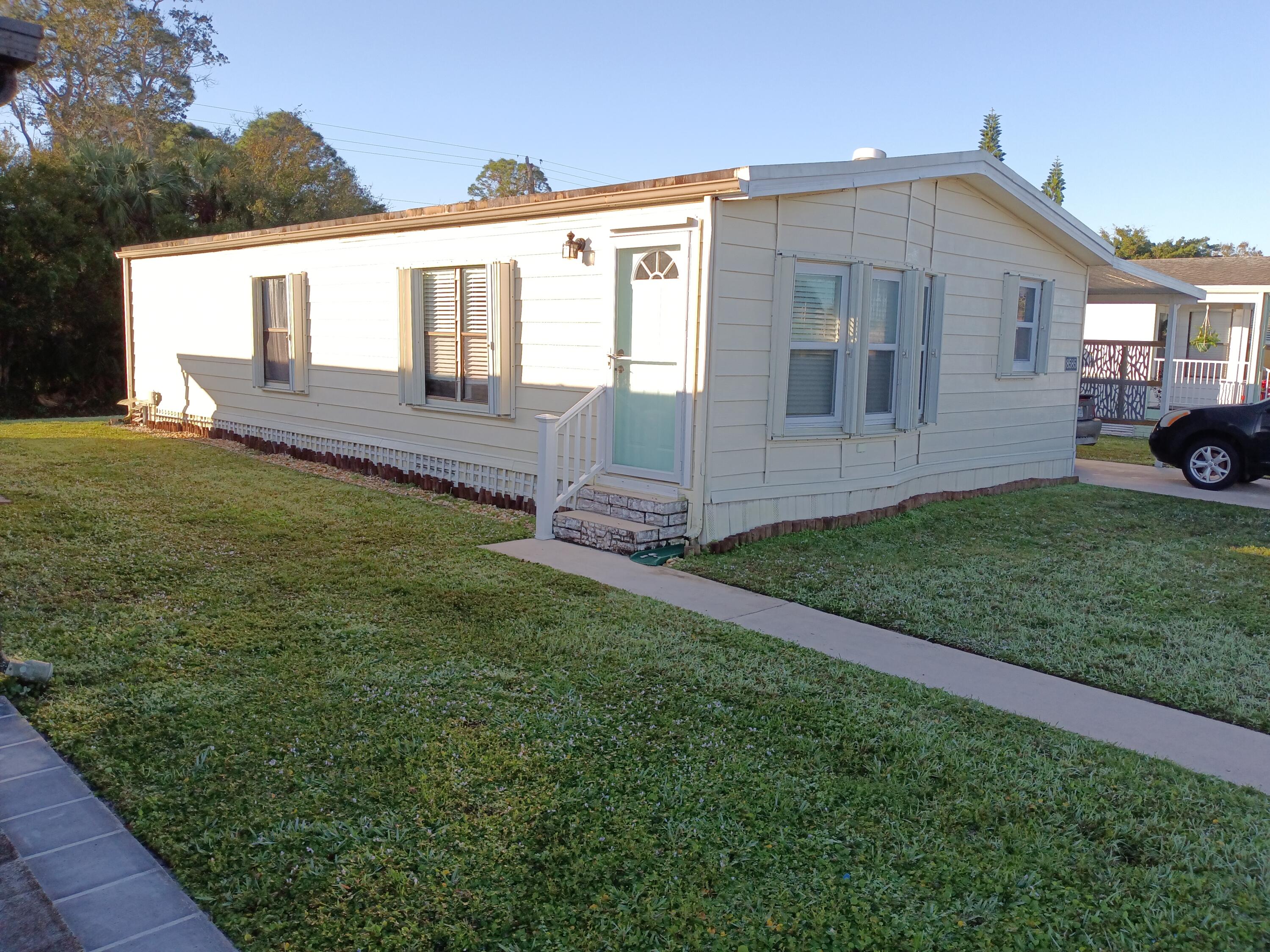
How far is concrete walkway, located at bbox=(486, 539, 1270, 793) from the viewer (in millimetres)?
3980

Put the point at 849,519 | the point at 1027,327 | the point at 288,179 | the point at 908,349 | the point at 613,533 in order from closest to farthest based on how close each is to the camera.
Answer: the point at 613,533 < the point at 849,519 < the point at 908,349 < the point at 1027,327 < the point at 288,179

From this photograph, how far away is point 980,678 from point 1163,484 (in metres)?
7.96

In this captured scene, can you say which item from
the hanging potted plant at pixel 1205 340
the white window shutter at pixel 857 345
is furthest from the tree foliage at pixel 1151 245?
the white window shutter at pixel 857 345

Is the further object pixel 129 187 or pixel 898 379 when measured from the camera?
pixel 129 187

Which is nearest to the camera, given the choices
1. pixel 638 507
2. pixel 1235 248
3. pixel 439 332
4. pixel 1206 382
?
pixel 638 507

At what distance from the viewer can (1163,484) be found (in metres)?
11.3

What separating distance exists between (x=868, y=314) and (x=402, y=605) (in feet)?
15.1

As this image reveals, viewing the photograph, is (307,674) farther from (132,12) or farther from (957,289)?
(132,12)

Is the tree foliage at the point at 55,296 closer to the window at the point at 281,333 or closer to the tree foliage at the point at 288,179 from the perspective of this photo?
the tree foliage at the point at 288,179

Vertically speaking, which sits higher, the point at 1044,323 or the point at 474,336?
the point at 1044,323

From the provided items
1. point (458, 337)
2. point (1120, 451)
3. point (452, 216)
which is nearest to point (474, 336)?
point (458, 337)

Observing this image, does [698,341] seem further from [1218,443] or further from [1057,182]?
[1057,182]

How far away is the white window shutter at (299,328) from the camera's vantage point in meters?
11.2

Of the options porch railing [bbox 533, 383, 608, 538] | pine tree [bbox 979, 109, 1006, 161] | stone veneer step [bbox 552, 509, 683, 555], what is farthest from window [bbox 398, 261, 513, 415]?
pine tree [bbox 979, 109, 1006, 161]
